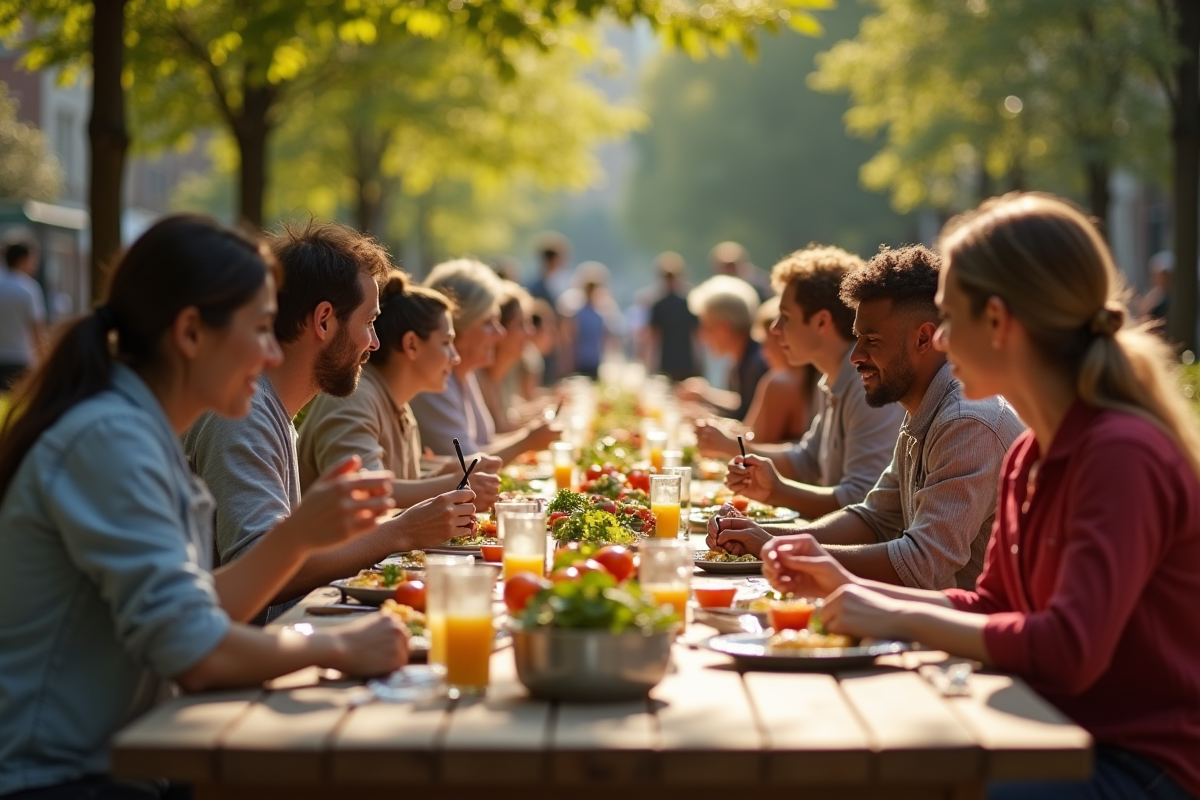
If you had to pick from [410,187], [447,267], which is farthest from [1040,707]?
[410,187]

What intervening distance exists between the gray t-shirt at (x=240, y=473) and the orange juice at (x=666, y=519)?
1.15 metres

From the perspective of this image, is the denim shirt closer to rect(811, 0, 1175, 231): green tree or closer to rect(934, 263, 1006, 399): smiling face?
rect(934, 263, 1006, 399): smiling face

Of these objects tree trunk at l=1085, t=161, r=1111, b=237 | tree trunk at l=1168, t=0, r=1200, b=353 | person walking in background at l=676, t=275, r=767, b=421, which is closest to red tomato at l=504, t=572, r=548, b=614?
person walking in background at l=676, t=275, r=767, b=421

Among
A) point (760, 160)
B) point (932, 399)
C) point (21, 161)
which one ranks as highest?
point (760, 160)

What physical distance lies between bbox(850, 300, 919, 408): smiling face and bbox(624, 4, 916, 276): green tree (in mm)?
44679

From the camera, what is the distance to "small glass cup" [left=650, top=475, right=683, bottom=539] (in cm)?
488

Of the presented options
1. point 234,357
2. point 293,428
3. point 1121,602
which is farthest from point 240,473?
point 1121,602

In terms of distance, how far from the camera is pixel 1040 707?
2816 mm

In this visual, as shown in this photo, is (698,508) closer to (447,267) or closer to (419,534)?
(419,534)

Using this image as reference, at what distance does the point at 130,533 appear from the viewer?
2895mm

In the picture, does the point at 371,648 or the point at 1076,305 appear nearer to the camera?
the point at 371,648

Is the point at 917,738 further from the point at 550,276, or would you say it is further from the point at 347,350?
the point at 550,276

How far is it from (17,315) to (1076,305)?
1327 cm

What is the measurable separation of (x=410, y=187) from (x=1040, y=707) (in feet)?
75.9
